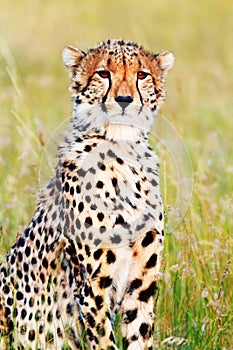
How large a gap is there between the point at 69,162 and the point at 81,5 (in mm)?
10567

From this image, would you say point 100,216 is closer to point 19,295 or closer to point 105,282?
point 105,282

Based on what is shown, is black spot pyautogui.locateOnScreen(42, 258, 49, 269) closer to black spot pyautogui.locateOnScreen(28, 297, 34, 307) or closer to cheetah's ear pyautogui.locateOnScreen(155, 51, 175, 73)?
black spot pyautogui.locateOnScreen(28, 297, 34, 307)

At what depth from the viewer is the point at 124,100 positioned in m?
3.85

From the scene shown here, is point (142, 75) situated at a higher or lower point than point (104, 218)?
higher

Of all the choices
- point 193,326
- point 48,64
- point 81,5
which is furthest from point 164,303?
point 81,5

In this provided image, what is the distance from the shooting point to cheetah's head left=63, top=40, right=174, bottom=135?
391 centimetres

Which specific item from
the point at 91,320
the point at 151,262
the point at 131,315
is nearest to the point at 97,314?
the point at 91,320

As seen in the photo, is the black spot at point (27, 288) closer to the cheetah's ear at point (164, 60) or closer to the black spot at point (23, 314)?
the black spot at point (23, 314)

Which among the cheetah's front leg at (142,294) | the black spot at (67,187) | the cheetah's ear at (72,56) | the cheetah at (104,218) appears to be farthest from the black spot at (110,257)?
the cheetah's ear at (72,56)

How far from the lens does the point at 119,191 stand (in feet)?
13.3

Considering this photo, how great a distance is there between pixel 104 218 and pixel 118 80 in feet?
1.82

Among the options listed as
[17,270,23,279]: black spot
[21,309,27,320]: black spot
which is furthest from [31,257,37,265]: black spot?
[21,309,27,320]: black spot

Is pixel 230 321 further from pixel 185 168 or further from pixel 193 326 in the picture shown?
Result: pixel 185 168

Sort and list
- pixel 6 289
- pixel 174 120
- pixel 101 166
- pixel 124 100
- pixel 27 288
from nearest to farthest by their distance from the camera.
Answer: pixel 124 100 < pixel 101 166 < pixel 27 288 < pixel 6 289 < pixel 174 120
